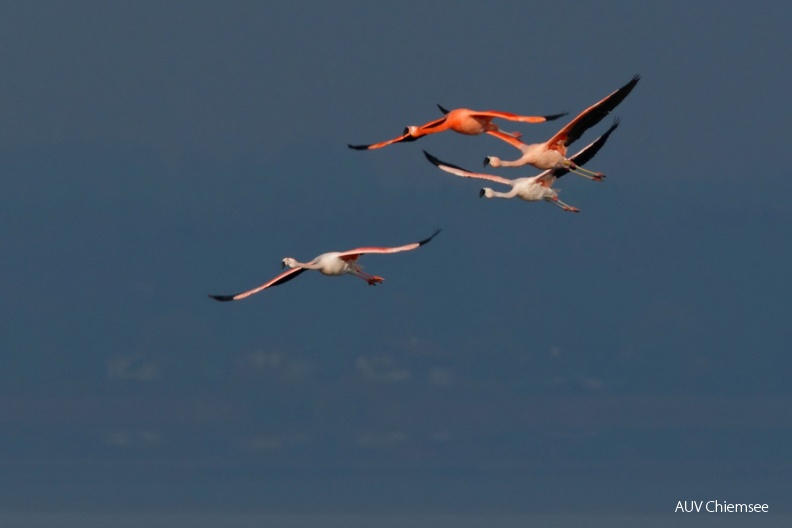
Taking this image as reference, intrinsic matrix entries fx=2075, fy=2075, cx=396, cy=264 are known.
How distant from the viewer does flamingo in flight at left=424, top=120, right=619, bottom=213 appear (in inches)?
3319

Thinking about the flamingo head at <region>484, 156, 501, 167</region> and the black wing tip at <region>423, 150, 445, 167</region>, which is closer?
the flamingo head at <region>484, 156, 501, 167</region>

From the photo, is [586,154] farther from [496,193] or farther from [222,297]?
[222,297]

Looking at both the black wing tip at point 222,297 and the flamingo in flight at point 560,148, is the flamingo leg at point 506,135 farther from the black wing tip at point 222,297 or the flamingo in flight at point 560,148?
the black wing tip at point 222,297

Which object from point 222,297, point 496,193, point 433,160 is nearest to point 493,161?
point 496,193

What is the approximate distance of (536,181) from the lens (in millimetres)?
84562

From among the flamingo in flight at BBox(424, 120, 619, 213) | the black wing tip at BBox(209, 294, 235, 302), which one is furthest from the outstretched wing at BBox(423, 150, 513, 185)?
the black wing tip at BBox(209, 294, 235, 302)

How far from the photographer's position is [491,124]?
80.2 meters

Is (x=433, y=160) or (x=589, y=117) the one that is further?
(x=433, y=160)

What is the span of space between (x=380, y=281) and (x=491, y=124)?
25.6 feet

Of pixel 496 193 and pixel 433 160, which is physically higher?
pixel 433 160

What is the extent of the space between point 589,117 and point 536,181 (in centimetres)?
439

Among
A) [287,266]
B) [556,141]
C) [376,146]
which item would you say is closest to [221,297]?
[287,266]

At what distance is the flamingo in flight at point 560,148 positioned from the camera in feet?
266

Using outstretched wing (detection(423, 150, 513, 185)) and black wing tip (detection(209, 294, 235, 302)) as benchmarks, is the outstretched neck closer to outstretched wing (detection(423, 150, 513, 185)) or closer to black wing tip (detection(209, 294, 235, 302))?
outstretched wing (detection(423, 150, 513, 185))
